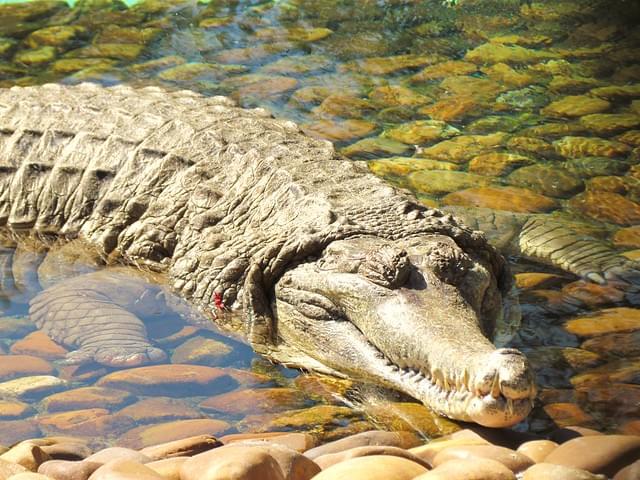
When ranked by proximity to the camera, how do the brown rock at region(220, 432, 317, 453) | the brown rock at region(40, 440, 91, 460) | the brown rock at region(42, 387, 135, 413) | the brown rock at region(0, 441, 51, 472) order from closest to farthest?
the brown rock at region(0, 441, 51, 472) < the brown rock at region(40, 440, 91, 460) < the brown rock at region(220, 432, 317, 453) < the brown rock at region(42, 387, 135, 413)

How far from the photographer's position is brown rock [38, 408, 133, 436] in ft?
14.9

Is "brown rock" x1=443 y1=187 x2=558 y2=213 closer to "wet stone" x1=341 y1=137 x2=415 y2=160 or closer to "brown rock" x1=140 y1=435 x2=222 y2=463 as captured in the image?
"wet stone" x1=341 y1=137 x2=415 y2=160

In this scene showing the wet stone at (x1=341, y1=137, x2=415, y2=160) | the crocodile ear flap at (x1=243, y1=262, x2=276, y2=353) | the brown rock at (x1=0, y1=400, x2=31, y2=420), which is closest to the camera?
the brown rock at (x1=0, y1=400, x2=31, y2=420)

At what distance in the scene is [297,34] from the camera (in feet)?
34.6

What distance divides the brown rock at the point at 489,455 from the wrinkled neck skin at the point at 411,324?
0.30m

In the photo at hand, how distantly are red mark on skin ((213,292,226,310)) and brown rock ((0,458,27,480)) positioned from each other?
230 centimetres

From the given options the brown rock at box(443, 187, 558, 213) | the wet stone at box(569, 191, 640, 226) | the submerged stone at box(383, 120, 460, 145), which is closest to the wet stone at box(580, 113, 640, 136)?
the submerged stone at box(383, 120, 460, 145)

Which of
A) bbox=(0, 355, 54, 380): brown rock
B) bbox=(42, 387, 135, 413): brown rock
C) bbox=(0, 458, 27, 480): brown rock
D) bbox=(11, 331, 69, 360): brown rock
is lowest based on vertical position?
bbox=(11, 331, 69, 360): brown rock

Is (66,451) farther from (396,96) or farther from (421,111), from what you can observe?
(396,96)

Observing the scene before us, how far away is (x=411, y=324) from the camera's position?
4.69m

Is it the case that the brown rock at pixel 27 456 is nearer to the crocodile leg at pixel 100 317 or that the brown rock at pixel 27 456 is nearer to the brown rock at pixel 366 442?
the brown rock at pixel 366 442

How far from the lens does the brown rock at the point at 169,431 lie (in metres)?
4.44

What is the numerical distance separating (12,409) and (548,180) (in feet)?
13.6

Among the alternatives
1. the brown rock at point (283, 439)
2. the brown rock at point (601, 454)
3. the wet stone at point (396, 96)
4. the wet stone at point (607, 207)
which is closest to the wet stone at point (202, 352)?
the brown rock at point (283, 439)
